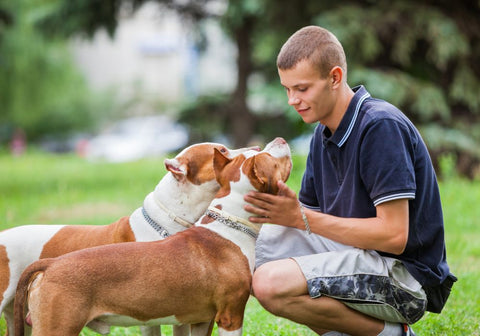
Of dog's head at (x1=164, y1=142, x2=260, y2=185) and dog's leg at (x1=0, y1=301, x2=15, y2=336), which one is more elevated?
dog's head at (x1=164, y1=142, x2=260, y2=185)

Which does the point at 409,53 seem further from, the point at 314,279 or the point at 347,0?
the point at 314,279

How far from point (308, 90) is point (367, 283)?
3.74 ft

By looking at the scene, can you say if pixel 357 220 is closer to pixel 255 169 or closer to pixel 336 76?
pixel 255 169

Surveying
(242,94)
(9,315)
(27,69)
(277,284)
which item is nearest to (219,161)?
(277,284)

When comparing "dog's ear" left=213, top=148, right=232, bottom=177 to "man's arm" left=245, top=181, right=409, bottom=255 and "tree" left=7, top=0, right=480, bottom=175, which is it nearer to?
"man's arm" left=245, top=181, right=409, bottom=255

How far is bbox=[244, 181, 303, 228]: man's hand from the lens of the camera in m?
3.39

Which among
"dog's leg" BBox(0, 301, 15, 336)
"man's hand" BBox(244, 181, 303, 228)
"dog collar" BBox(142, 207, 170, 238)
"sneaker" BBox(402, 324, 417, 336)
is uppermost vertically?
"man's hand" BBox(244, 181, 303, 228)

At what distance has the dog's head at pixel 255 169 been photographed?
3439 mm

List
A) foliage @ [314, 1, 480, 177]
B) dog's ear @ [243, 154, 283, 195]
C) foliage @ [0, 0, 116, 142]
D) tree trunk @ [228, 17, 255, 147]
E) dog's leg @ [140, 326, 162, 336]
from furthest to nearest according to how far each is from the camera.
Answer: foliage @ [0, 0, 116, 142], tree trunk @ [228, 17, 255, 147], foliage @ [314, 1, 480, 177], dog's leg @ [140, 326, 162, 336], dog's ear @ [243, 154, 283, 195]

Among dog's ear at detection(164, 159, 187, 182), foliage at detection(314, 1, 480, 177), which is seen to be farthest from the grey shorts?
foliage at detection(314, 1, 480, 177)

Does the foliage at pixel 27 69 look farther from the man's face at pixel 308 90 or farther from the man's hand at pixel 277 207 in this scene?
the man's hand at pixel 277 207

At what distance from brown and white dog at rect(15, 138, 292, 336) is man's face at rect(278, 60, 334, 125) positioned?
10.8 inches

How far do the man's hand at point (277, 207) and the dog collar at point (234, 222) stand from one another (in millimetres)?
44

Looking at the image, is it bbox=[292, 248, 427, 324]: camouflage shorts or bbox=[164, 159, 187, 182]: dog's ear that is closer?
bbox=[292, 248, 427, 324]: camouflage shorts
